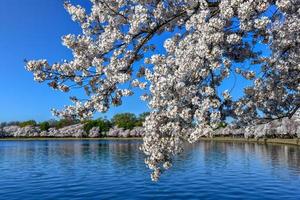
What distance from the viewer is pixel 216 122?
8156 mm

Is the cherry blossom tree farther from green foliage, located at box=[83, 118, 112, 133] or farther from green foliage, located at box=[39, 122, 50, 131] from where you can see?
green foliage, located at box=[39, 122, 50, 131]

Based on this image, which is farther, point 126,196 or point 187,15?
point 126,196

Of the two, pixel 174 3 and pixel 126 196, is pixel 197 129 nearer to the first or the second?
pixel 174 3

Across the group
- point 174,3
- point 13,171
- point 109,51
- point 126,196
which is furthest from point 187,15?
point 13,171

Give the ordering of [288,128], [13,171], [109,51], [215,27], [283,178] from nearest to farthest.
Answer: [215,27], [109,51], [283,178], [13,171], [288,128]

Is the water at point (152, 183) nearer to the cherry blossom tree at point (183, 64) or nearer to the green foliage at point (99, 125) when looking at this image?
the cherry blossom tree at point (183, 64)

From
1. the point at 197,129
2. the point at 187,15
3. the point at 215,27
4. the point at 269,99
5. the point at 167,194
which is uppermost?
the point at 187,15

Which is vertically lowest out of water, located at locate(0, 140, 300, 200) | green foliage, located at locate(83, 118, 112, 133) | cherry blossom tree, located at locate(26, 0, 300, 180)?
water, located at locate(0, 140, 300, 200)

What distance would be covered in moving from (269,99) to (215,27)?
12.2 ft

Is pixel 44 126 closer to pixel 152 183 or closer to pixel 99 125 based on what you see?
pixel 99 125

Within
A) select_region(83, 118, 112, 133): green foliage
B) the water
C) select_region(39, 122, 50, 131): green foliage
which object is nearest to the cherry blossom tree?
the water

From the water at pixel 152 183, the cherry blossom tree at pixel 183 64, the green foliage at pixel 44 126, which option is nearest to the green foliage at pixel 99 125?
the green foliage at pixel 44 126

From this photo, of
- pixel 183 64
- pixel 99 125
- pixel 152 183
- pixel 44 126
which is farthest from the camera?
pixel 44 126

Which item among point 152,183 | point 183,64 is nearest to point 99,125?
point 152,183
